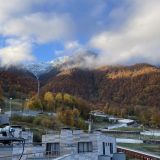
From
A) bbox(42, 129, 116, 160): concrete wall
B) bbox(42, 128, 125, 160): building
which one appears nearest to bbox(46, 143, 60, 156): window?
bbox(42, 128, 125, 160): building

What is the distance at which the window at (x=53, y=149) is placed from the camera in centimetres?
3962

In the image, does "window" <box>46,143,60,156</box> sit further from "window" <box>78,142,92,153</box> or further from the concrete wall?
"window" <box>78,142,92,153</box>

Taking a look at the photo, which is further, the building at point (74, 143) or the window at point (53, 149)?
the building at point (74, 143)

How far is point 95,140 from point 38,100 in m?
80.8

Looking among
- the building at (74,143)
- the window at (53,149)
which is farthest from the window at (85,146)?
the window at (53,149)

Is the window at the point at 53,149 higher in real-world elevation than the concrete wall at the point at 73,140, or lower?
lower

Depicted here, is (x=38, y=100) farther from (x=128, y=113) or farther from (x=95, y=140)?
(x=95, y=140)

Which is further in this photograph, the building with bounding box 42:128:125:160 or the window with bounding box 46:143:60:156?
the building with bounding box 42:128:125:160

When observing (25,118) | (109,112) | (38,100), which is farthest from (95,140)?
(109,112)

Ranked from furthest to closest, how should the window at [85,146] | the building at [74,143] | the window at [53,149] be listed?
1. the window at [85,146]
2. the building at [74,143]
3. the window at [53,149]

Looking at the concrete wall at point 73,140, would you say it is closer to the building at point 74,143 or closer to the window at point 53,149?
the building at point 74,143

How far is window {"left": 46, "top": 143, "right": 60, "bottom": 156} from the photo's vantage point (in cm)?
3962

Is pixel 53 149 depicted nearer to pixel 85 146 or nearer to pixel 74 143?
pixel 74 143

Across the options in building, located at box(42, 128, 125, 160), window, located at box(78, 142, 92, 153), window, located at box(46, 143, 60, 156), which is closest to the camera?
window, located at box(46, 143, 60, 156)
